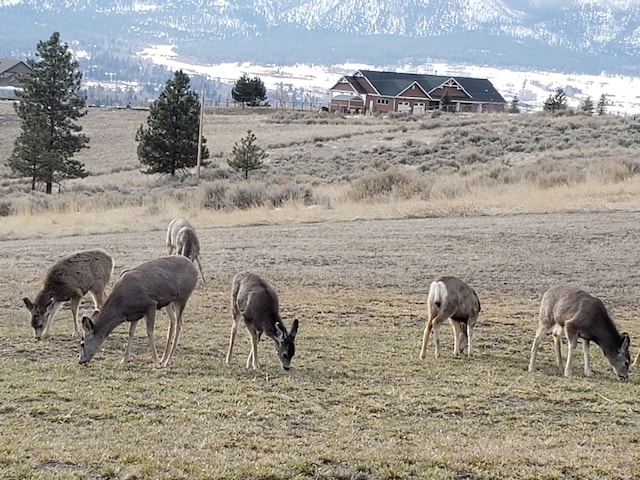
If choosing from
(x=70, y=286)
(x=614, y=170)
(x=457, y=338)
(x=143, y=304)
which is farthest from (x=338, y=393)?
(x=614, y=170)

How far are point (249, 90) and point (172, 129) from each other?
179 feet

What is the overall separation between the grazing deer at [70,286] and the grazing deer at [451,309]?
5129 millimetres

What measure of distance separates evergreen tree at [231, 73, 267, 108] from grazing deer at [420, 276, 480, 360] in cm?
9468

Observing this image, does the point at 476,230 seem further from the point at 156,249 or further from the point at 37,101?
the point at 37,101

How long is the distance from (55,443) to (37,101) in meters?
45.0

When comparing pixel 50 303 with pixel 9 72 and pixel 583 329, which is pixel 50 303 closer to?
pixel 583 329

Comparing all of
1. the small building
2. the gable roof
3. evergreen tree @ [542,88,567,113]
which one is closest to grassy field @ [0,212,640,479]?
evergreen tree @ [542,88,567,113]

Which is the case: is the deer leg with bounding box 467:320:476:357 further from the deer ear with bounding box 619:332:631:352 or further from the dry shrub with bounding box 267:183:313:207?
the dry shrub with bounding box 267:183:313:207

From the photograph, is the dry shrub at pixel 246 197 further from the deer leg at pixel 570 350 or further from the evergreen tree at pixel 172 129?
the deer leg at pixel 570 350

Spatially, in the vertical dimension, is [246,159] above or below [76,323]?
above

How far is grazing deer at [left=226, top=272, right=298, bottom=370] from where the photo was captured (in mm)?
10891

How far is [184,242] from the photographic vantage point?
16906 millimetres

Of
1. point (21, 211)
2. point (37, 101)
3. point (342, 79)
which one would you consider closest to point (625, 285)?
point (21, 211)

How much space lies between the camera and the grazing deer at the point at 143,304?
1080 centimetres
